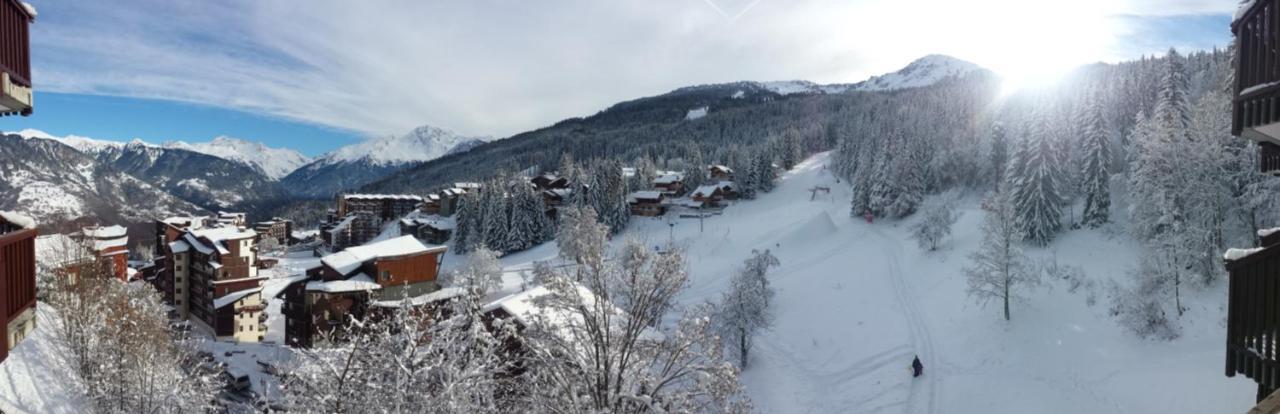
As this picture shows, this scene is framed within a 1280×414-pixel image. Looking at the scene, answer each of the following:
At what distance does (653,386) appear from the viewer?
44.1 ft

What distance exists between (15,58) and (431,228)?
303 ft

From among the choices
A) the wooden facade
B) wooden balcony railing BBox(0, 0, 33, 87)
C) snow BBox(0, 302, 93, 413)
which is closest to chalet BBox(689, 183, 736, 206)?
snow BBox(0, 302, 93, 413)

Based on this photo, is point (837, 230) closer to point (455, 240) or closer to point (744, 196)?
point (744, 196)

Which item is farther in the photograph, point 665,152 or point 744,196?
point 665,152

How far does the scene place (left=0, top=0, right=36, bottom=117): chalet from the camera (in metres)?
5.55

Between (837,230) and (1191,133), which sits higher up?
(1191,133)

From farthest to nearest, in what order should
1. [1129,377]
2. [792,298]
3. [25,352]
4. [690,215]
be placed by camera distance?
[690,215] → [792,298] → [1129,377] → [25,352]

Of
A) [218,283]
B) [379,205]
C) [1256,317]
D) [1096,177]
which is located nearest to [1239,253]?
[1256,317]

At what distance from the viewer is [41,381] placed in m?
24.6

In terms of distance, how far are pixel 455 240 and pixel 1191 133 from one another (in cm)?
8283

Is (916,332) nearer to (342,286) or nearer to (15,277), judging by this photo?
(342,286)

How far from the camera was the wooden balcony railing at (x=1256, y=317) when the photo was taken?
6352mm

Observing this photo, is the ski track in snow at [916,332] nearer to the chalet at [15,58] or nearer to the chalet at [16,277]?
the chalet at [16,277]

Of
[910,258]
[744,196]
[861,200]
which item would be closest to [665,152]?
[744,196]
